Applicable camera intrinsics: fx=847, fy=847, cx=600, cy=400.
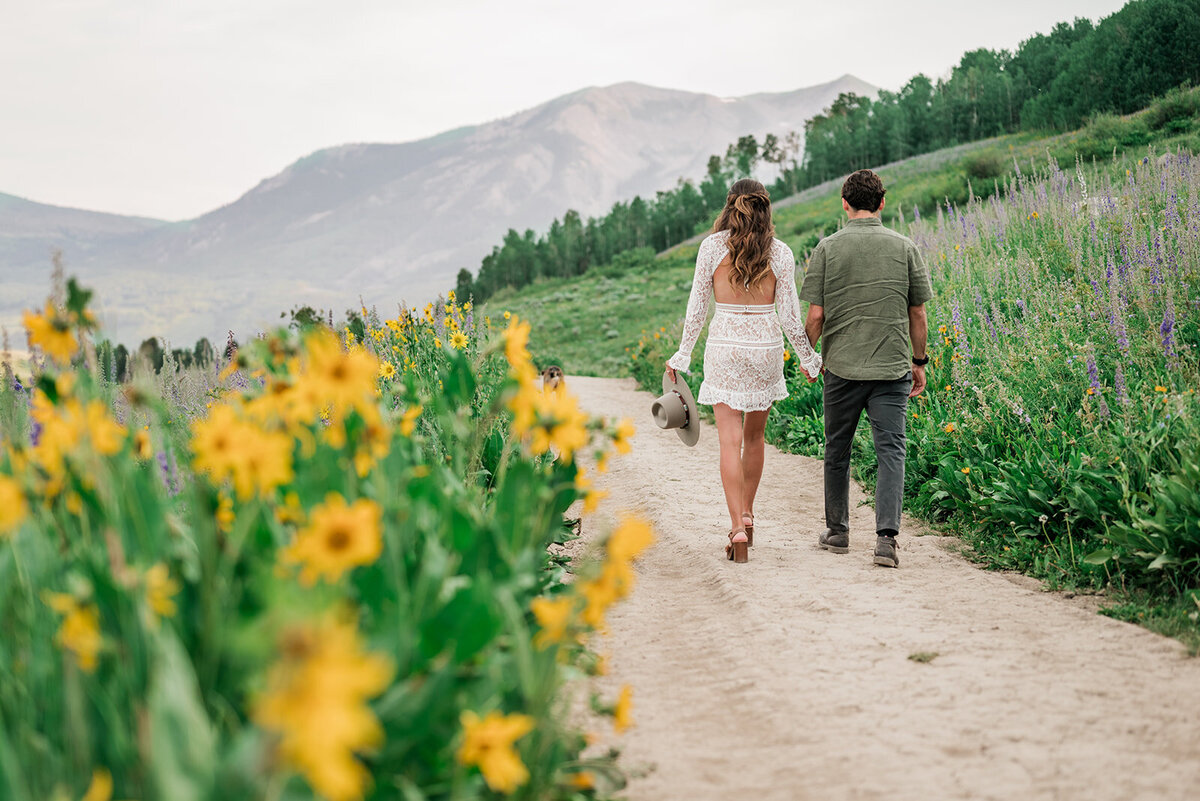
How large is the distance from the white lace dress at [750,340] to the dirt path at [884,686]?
3.07ft

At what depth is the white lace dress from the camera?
15.9 ft

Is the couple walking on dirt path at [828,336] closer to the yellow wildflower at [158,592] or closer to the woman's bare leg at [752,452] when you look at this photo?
the woman's bare leg at [752,452]

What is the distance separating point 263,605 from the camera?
170cm

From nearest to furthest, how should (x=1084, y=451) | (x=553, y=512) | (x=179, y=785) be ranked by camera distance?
1. (x=179, y=785)
2. (x=553, y=512)
3. (x=1084, y=451)

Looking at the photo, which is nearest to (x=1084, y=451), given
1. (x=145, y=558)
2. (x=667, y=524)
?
(x=667, y=524)

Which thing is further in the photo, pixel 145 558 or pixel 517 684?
pixel 517 684

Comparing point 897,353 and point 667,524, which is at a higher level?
point 897,353

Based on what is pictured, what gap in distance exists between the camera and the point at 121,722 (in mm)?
1524

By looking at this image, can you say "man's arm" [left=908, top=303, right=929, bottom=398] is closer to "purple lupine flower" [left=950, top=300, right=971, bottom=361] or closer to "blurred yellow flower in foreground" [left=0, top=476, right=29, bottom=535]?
"purple lupine flower" [left=950, top=300, right=971, bottom=361]

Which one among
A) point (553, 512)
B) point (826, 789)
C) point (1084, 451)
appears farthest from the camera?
point (1084, 451)

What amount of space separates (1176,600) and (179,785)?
3.89 metres

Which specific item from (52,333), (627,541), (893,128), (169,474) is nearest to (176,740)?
(627,541)

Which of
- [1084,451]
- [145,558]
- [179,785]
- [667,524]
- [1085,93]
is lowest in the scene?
[667,524]

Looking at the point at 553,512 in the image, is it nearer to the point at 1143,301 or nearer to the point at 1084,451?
the point at 1084,451
